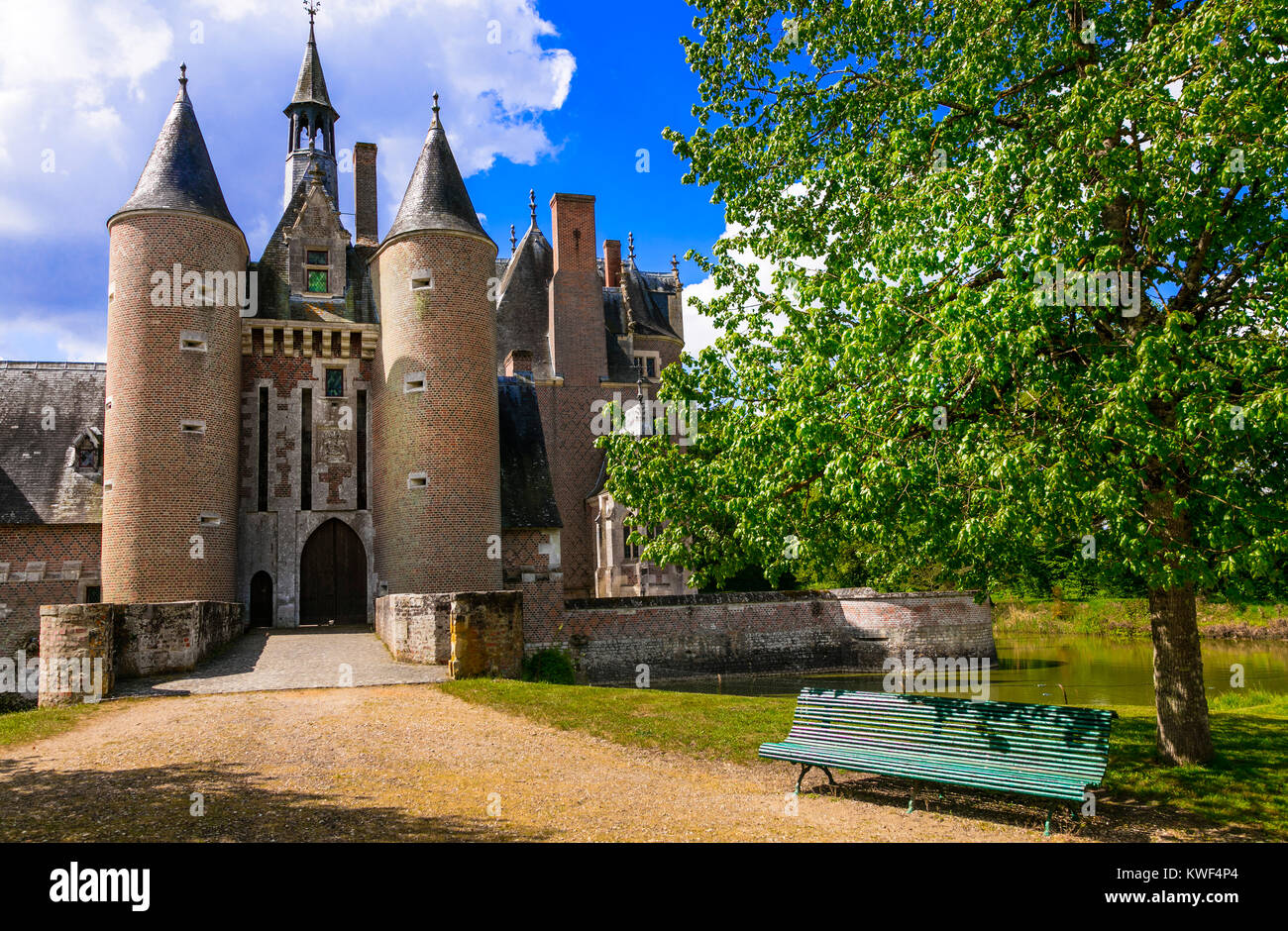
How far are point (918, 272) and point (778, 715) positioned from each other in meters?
6.08

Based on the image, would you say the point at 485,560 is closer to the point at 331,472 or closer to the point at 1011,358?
the point at 331,472

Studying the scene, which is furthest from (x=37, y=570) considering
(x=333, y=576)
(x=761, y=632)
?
(x=761, y=632)

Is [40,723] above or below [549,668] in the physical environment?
above

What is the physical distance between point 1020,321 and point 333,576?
1973 centimetres

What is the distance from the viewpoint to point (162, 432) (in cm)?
1945

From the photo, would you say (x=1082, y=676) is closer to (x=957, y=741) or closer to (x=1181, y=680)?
(x=1181, y=680)

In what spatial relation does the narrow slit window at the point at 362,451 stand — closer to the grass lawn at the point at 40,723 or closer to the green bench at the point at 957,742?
the grass lawn at the point at 40,723

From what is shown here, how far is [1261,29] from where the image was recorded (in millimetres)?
6316

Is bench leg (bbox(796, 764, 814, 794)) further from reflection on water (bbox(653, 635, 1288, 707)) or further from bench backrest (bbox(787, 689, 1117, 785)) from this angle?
reflection on water (bbox(653, 635, 1288, 707))

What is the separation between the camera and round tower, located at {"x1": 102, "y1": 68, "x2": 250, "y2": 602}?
19.0 meters

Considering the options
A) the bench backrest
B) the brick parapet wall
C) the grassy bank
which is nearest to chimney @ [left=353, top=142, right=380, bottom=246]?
the brick parapet wall

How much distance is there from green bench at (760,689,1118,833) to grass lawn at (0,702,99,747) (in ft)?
26.0

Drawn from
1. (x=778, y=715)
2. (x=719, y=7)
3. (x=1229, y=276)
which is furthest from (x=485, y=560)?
(x=1229, y=276)

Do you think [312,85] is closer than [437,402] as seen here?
No
